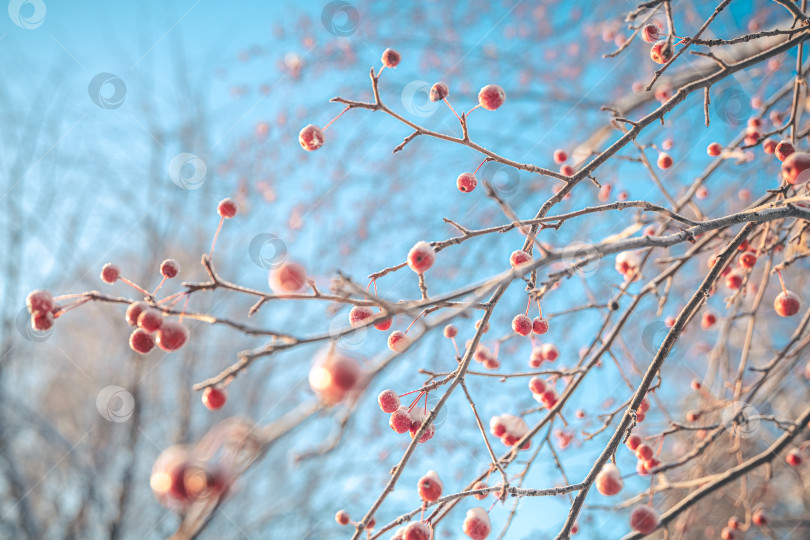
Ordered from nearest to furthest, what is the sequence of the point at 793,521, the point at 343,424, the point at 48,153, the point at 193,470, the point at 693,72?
the point at 193,470
the point at 343,424
the point at 793,521
the point at 693,72
the point at 48,153

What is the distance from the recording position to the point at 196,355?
182 inches

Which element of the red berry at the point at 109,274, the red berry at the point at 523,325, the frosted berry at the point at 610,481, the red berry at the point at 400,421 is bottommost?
the frosted berry at the point at 610,481

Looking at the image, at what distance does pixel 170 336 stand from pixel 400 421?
0.54 metres

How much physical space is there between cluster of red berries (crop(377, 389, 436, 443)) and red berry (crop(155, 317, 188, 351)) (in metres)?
0.49

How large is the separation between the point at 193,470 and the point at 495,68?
14.8 feet

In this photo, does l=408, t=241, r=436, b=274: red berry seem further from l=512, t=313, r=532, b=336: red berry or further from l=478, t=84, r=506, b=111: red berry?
l=478, t=84, r=506, b=111: red berry

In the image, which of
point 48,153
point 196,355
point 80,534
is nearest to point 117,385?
point 196,355

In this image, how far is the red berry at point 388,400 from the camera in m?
1.25

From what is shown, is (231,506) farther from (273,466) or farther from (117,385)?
(117,385)

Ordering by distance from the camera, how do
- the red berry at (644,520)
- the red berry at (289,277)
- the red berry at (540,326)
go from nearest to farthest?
the red berry at (289,277)
the red berry at (644,520)
the red berry at (540,326)

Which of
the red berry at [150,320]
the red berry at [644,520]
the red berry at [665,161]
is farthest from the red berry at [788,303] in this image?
the red berry at [150,320]

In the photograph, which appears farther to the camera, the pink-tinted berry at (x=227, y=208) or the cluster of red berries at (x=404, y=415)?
the pink-tinted berry at (x=227, y=208)

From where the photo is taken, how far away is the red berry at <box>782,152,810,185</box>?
118 cm

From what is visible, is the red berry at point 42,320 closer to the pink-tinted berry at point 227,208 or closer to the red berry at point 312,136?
the pink-tinted berry at point 227,208
